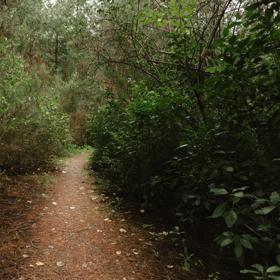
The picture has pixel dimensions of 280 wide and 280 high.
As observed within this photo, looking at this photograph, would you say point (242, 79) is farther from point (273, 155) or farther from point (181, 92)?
point (181, 92)

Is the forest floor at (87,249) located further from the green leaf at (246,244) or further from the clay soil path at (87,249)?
the green leaf at (246,244)

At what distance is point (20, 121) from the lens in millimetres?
6445

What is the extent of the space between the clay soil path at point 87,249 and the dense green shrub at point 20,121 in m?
1.81

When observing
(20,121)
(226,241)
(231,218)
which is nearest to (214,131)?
(231,218)

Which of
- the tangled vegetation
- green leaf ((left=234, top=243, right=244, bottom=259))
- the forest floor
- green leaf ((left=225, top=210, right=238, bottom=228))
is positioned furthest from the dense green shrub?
green leaf ((left=234, top=243, right=244, bottom=259))

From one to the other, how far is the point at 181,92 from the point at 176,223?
2.08 metres

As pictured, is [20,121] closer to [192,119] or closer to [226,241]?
[192,119]

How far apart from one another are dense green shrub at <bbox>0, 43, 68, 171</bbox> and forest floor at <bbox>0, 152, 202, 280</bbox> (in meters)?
1.72

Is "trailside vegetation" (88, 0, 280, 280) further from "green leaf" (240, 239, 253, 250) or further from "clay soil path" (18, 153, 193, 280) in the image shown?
"clay soil path" (18, 153, 193, 280)

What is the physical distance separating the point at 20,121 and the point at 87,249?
3.68 metres

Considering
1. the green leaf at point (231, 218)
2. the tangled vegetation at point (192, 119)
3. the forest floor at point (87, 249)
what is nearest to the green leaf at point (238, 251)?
the tangled vegetation at point (192, 119)

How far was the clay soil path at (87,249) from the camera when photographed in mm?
3342

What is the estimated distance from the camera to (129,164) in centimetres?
547

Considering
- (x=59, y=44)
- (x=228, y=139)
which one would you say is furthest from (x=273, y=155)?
(x=59, y=44)
